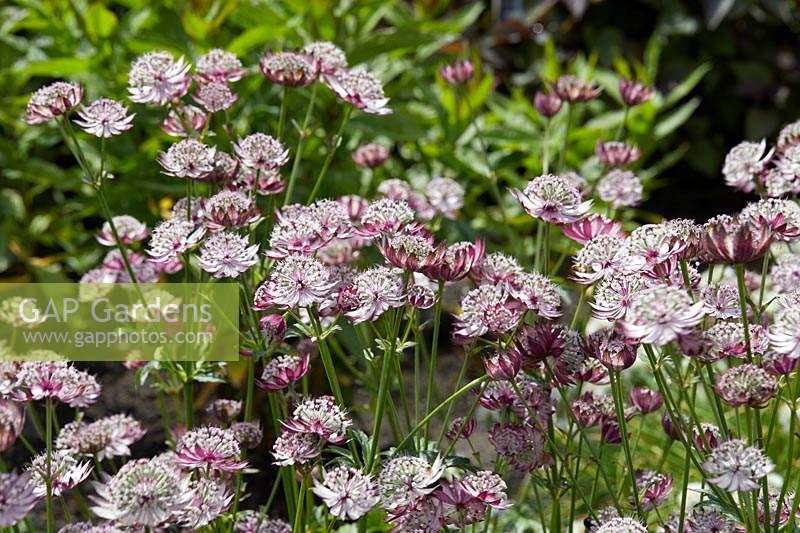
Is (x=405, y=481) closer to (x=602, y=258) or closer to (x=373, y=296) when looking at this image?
(x=373, y=296)

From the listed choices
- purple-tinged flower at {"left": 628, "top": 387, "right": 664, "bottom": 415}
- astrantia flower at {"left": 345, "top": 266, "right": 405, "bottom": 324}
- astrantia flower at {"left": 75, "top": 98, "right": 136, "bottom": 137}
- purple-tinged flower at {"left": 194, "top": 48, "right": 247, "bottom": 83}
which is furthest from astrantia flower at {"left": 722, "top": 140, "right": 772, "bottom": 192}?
astrantia flower at {"left": 75, "top": 98, "right": 136, "bottom": 137}

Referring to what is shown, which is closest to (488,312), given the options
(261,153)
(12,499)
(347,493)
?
(347,493)

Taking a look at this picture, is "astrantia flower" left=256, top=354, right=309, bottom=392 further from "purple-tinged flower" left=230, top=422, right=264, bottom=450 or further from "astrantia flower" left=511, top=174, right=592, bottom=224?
"astrantia flower" left=511, top=174, right=592, bottom=224

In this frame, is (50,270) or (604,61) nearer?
(50,270)

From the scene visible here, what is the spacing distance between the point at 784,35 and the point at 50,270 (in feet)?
8.14

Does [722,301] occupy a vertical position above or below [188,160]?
below

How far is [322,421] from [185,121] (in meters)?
0.48

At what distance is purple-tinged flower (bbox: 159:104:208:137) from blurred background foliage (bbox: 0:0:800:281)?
197 millimetres

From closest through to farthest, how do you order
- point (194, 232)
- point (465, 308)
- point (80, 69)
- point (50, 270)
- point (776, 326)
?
point (776, 326), point (465, 308), point (194, 232), point (80, 69), point (50, 270)

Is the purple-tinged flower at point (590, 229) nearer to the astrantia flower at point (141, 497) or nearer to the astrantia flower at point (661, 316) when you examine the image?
the astrantia flower at point (661, 316)

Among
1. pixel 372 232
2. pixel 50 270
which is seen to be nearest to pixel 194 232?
pixel 372 232

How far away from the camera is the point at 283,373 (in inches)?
40.3

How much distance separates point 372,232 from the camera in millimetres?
1014

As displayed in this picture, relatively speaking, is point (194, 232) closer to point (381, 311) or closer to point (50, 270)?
point (381, 311)
